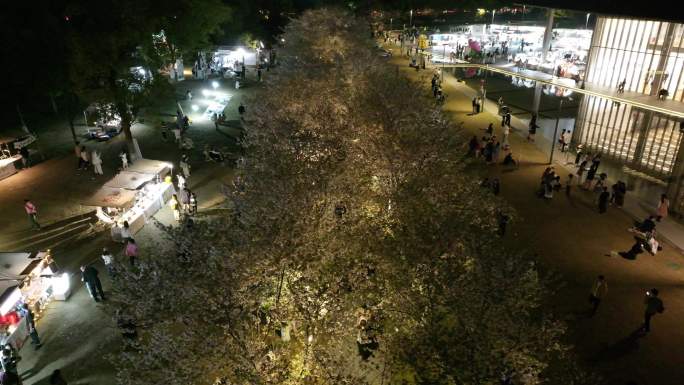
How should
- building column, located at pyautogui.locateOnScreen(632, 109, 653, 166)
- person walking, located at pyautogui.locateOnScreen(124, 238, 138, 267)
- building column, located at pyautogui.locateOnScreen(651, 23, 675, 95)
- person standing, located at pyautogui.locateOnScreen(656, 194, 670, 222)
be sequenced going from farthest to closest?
building column, located at pyautogui.locateOnScreen(632, 109, 653, 166) < building column, located at pyautogui.locateOnScreen(651, 23, 675, 95) < person standing, located at pyautogui.locateOnScreen(656, 194, 670, 222) < person walking, located at pyautogui.locateOnScreen(124, 238, 138, 267)

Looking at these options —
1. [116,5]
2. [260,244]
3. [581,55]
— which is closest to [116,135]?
[116,5]

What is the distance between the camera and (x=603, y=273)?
15.8 metres

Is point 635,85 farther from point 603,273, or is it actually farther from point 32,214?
point 32,214

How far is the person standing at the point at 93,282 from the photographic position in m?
14.5

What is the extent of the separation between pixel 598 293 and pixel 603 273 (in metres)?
2.84

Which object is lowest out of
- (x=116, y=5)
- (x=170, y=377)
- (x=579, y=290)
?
(x=579, y=290)

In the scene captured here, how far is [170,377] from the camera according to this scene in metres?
6.87

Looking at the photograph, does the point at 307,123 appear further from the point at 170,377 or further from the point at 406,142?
the point at 170,377

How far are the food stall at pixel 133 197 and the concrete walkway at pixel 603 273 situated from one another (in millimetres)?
15252

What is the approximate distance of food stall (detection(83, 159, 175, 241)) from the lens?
1815cm

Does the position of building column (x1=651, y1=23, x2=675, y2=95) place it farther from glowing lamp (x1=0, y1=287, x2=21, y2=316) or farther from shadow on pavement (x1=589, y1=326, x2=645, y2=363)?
glowing lamp (x1=0, y1=287, x2=21, y2=316)

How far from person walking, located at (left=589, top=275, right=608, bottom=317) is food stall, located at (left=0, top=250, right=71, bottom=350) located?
54.9 feet

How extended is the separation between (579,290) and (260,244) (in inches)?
458

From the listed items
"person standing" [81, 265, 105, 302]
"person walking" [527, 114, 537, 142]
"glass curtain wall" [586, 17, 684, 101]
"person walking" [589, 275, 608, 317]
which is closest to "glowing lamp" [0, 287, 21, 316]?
"person standing" [81, 265, 105, 302]
